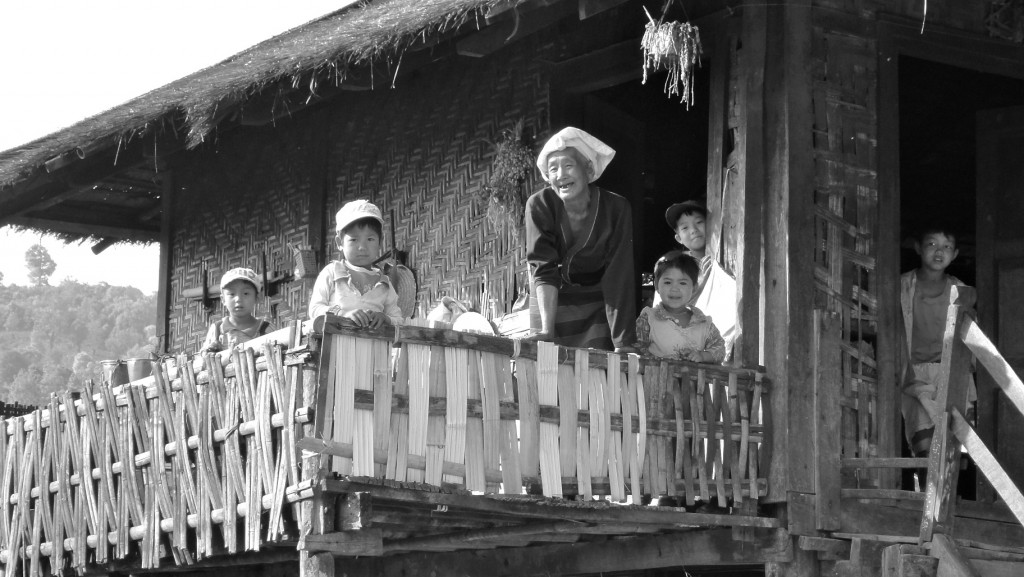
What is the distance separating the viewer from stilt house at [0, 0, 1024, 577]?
678cm

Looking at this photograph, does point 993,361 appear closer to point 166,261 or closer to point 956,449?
point 956,449

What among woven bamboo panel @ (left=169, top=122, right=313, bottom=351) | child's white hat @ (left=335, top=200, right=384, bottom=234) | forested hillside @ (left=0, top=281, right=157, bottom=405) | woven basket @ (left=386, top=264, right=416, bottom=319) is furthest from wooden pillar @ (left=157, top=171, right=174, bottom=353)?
Result: forested hillside @ (left=0, top=281, right=157, bottom=405)

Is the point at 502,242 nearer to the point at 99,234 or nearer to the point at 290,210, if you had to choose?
the point at 290,210

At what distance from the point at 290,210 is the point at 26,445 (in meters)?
2.96

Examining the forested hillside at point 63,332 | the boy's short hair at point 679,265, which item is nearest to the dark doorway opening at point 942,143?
the boy's short hair at point 679,265

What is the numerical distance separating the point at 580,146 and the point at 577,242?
472mm

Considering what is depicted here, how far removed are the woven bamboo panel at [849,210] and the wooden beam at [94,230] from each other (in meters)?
7.22

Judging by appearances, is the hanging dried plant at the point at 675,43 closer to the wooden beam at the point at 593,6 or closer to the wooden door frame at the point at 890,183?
the wooden beam at the point at 593,6

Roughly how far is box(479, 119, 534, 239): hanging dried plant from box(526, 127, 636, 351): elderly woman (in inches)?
54.5

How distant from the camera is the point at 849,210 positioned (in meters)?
8.26

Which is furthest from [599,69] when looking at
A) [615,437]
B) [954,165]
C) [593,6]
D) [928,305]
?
[954,165]

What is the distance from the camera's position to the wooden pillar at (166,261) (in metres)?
12.8

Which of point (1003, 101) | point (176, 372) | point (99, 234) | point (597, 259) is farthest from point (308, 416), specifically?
point (99, 234)

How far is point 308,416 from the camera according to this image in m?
6.61
